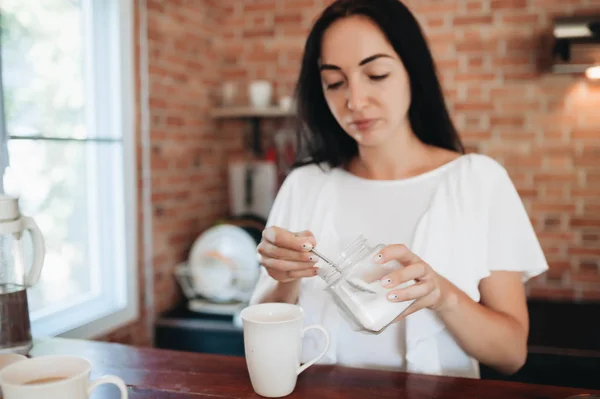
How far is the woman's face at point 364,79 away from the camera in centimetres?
109

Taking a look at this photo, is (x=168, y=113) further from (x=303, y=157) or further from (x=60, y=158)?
(x=303, y=157)

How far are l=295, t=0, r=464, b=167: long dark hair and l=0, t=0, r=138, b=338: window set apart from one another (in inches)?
29.3

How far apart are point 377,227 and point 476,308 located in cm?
27

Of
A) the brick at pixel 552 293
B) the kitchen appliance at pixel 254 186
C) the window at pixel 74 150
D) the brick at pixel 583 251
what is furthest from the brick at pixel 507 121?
the window at pixel 74 150

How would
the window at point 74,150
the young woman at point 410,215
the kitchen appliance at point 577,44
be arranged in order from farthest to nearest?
the kitchen appliance at point 577,44 → the window at point 74,150 → the young woman at point 410,215

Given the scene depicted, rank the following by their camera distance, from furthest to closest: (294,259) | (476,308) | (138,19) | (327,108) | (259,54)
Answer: (259,54) → (138,19) → (327,108) → (476,308) → (294,259)

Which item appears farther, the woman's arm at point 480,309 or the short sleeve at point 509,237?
the short sleeve at point 509,237

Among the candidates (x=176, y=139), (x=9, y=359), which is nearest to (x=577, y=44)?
(x=176, y=139)

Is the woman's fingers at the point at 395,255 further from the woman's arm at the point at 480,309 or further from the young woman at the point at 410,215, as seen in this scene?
the young woman at the point at 410,215

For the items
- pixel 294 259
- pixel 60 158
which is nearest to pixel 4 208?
pixel 294 259

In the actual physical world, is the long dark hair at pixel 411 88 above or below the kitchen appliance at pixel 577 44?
below

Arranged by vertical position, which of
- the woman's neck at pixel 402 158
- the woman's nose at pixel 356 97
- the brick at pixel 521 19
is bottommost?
the woman's neck at pixel 402 158

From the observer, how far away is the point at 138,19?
1.83m

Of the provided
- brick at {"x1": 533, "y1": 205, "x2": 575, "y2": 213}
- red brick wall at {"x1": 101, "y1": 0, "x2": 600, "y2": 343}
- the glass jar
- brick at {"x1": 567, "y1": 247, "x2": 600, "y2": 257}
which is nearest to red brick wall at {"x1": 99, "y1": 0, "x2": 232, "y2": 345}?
red brick wall at {"x1": 101, "y1": 0, "x2": 600, "y2": 343}
